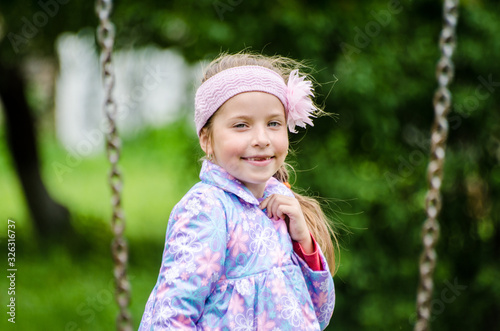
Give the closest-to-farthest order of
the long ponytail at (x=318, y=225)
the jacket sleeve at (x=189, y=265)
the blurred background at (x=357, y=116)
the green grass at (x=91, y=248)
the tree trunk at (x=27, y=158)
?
the jacket sleeve at (x=189, y=265) < the long ponytail at (x=318, y=225) < the blurred background at (x=357, y=116) < the green grass at (x=91, y=248) < the tree trunk at (x=27, y=158)

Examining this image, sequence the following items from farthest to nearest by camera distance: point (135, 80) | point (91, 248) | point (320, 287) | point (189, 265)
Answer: point (91, 248) → point (135, 80) → point (320, 287) → point (189, 265)

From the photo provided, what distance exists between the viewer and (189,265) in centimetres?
162

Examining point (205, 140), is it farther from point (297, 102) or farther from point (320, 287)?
point (320, 287)

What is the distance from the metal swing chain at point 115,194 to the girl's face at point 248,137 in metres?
0.37

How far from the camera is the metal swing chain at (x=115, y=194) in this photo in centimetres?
195

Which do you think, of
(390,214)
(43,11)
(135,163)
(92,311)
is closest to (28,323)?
(92,311)

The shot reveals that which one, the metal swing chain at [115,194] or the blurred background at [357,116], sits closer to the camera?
the metal swing chain at [115,194]

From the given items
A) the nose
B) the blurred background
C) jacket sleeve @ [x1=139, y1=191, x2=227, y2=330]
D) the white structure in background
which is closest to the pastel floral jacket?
jacket sleeve @ [x1=139, y1=191, x2=227, y2=330]

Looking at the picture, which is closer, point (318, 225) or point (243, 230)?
point (243, 230)

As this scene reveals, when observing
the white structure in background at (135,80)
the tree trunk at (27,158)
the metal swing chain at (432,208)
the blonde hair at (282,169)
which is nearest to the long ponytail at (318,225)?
the blonde hair at (282,169)

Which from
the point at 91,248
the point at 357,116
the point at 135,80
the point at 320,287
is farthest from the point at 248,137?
the point at 91,248

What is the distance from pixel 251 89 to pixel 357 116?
3118mm

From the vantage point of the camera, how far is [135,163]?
11.6 m

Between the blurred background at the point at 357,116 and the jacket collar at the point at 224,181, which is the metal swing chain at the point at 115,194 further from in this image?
the blurred background at the point at 357,116
